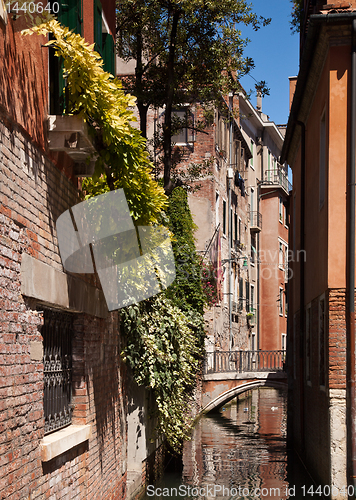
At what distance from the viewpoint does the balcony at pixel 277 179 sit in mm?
38775

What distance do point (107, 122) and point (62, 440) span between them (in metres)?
2.88

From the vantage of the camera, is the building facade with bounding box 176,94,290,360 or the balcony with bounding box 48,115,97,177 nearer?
the balcony with bounding box 48,115,97,177

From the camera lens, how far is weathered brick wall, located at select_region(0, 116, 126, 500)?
14.2 feet

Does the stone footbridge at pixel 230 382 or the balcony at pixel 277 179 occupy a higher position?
the balcony at pixel 277 179

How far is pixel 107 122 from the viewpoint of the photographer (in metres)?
5.98

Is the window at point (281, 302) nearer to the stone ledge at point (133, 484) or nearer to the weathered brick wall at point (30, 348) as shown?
the stone ledge at point (133, 484)

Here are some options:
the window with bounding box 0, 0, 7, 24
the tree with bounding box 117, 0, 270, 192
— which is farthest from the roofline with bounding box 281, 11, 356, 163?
the window with bounding box 0, 0, 7, 24

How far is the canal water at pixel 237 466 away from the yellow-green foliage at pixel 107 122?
5.46 m

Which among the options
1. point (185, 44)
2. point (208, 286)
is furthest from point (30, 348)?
point (208, 286)

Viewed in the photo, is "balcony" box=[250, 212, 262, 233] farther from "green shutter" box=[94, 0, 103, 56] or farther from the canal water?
"green shutter" box=[94, 0, 103, 56]

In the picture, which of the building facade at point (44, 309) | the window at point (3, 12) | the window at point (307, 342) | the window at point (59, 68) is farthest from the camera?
the window at point (307, 342)

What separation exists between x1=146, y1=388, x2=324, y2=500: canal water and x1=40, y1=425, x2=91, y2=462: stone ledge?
4.40 metres

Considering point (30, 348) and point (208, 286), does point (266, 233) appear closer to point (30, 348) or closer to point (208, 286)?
point (208, 286)

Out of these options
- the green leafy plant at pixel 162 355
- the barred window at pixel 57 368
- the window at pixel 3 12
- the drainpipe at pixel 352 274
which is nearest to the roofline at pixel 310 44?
the drainpipe at pixel 352 274
